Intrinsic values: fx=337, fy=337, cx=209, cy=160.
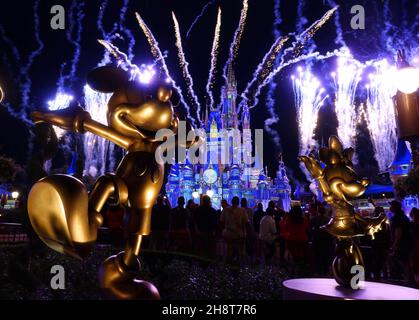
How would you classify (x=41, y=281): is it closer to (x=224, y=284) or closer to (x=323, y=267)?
(x=224, y=284)

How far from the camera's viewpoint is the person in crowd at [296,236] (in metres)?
6.23

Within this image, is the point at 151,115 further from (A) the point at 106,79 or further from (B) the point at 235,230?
(B) the point at 235,230

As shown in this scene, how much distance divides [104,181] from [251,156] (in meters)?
48.7

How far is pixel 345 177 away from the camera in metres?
2.85

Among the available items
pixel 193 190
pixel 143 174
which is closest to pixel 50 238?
pixel 143 174

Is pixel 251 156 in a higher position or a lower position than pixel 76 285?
higher

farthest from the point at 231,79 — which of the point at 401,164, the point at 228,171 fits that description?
the point at 401,164

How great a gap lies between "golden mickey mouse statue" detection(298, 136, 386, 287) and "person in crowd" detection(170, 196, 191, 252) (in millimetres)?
3941

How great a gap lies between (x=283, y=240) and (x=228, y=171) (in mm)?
33924

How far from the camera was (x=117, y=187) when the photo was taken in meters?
2.16

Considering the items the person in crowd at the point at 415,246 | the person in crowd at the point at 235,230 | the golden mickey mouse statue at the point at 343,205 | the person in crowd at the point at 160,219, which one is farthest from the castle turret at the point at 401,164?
the golden mickey mouse statue at the point at 343,205

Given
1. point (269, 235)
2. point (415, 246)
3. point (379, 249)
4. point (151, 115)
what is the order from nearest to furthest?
point (151, 115) → point (415, 246) → point (379, 249) → point (269, 235)

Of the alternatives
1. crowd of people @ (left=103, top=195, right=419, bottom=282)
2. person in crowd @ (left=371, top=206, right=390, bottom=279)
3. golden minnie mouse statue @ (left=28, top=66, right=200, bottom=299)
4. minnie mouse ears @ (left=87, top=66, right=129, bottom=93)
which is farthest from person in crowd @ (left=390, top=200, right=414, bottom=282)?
minnie mouse ears @ (left=87, top=66, right=129, bottom=93)

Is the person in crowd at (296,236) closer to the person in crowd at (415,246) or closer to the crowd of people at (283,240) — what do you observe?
the crowd of people at (283,240)
